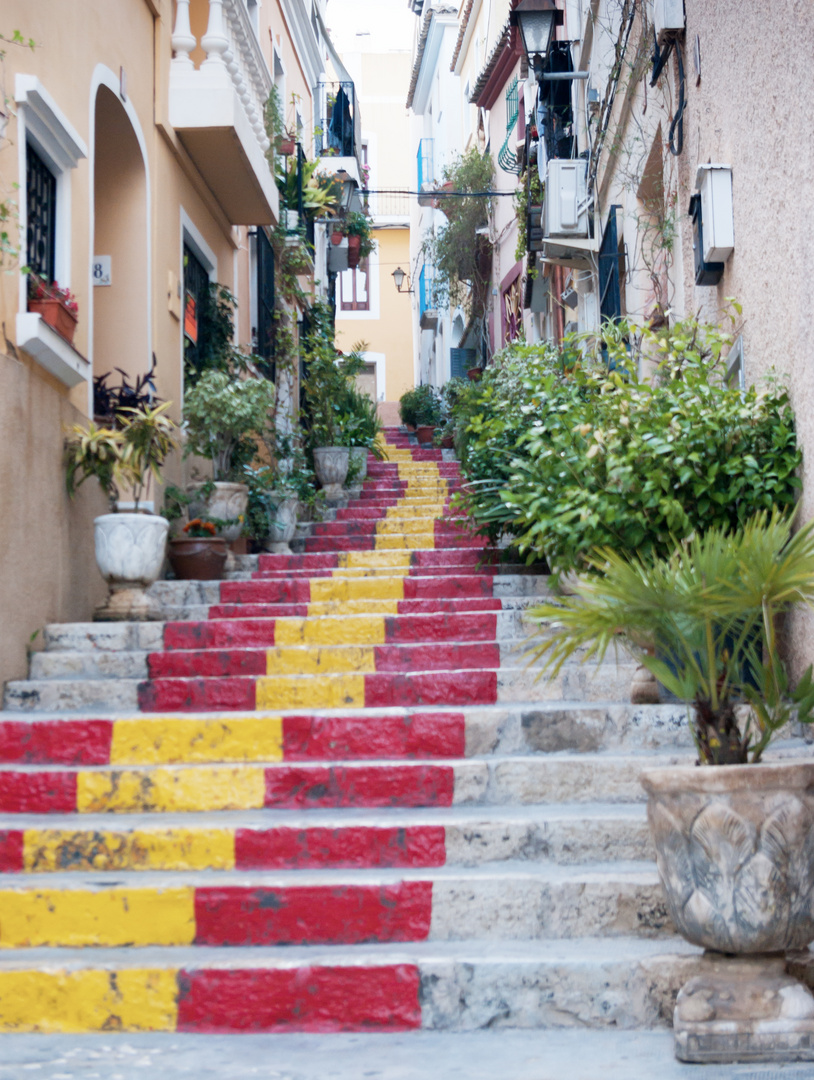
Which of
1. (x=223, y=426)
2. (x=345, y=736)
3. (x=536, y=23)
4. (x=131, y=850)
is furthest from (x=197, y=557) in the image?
(x=536, y=23)

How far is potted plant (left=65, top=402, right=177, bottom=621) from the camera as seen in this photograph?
18.7ft

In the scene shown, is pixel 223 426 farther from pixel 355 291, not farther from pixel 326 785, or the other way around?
pixel 355 291

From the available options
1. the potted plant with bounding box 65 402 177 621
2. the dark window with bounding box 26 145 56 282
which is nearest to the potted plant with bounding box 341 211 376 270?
the dark window with bounding box 26 145 56 282

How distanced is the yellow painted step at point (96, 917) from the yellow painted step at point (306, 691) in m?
1.34

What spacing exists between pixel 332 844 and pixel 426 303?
20.0 metres

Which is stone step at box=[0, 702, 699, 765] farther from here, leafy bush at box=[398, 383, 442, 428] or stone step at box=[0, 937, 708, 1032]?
leafy bush at box=[398, 383, 442, 428]

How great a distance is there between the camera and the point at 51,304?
206 inches

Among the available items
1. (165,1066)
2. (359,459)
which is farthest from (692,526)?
(359,459)

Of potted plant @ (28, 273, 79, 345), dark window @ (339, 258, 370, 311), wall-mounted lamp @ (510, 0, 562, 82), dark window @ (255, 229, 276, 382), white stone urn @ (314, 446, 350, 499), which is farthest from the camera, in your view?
dark window @ (339, 258, 370, 311)

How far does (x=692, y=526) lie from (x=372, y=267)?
2307 centimetres

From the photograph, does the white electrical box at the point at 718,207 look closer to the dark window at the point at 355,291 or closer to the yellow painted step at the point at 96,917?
the yellow painted step at the point at 96,917

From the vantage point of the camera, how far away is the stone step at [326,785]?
3.82 m

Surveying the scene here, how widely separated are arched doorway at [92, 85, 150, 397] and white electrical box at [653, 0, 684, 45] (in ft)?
10.8

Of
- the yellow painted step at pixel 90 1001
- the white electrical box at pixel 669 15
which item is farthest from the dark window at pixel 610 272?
the yellow painted step at pixel 90 1001
